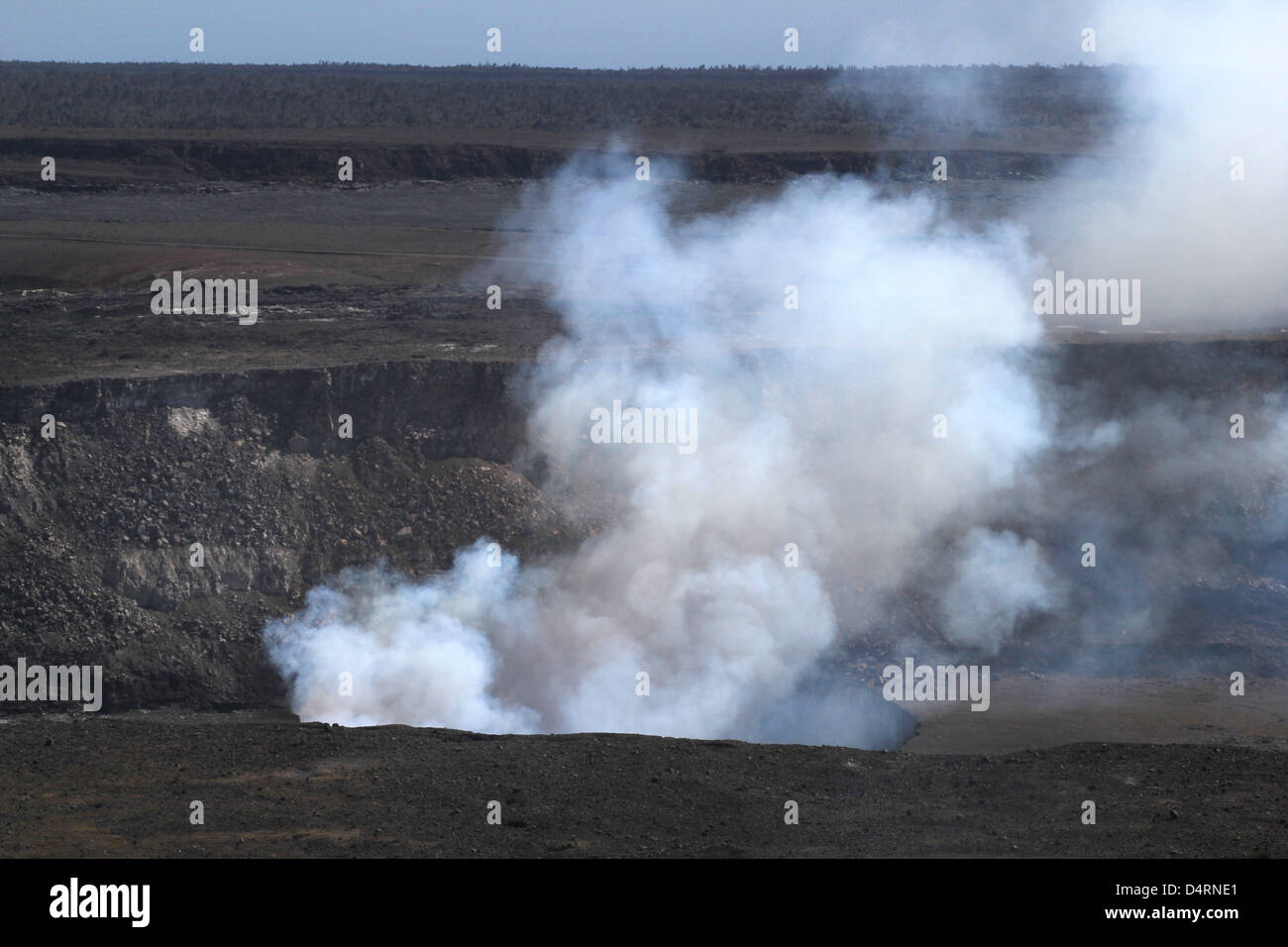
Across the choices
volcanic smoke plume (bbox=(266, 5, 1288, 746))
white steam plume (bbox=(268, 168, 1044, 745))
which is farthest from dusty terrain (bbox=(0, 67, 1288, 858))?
white steam plume (bbox=(268, 168, 1044, 745))

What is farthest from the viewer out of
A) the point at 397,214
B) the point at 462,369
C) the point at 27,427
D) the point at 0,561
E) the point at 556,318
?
the point at 397,214

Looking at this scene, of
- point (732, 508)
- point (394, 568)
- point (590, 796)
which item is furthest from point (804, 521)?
point (590, 796)

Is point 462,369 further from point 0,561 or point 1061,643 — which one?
point 1061,643

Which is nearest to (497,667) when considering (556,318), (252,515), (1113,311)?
(252,515)

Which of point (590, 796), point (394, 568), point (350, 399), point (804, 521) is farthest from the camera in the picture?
point (350, 399)

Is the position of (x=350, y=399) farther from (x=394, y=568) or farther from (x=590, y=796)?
(x=590, y=796)

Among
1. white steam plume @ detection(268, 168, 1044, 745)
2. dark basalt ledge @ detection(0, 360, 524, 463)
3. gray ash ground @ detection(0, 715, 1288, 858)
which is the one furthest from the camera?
dark basalt ledge @ detection(0, 360, 524, 463)

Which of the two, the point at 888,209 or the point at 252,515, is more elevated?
the point at 888,209

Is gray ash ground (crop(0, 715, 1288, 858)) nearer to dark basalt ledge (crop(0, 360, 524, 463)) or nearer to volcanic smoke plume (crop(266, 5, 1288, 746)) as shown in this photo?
volcanic smoke plume (crop(266, 5, 1288, 746))

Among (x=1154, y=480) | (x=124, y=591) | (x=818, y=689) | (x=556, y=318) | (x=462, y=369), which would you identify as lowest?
(x=818, y=689)
